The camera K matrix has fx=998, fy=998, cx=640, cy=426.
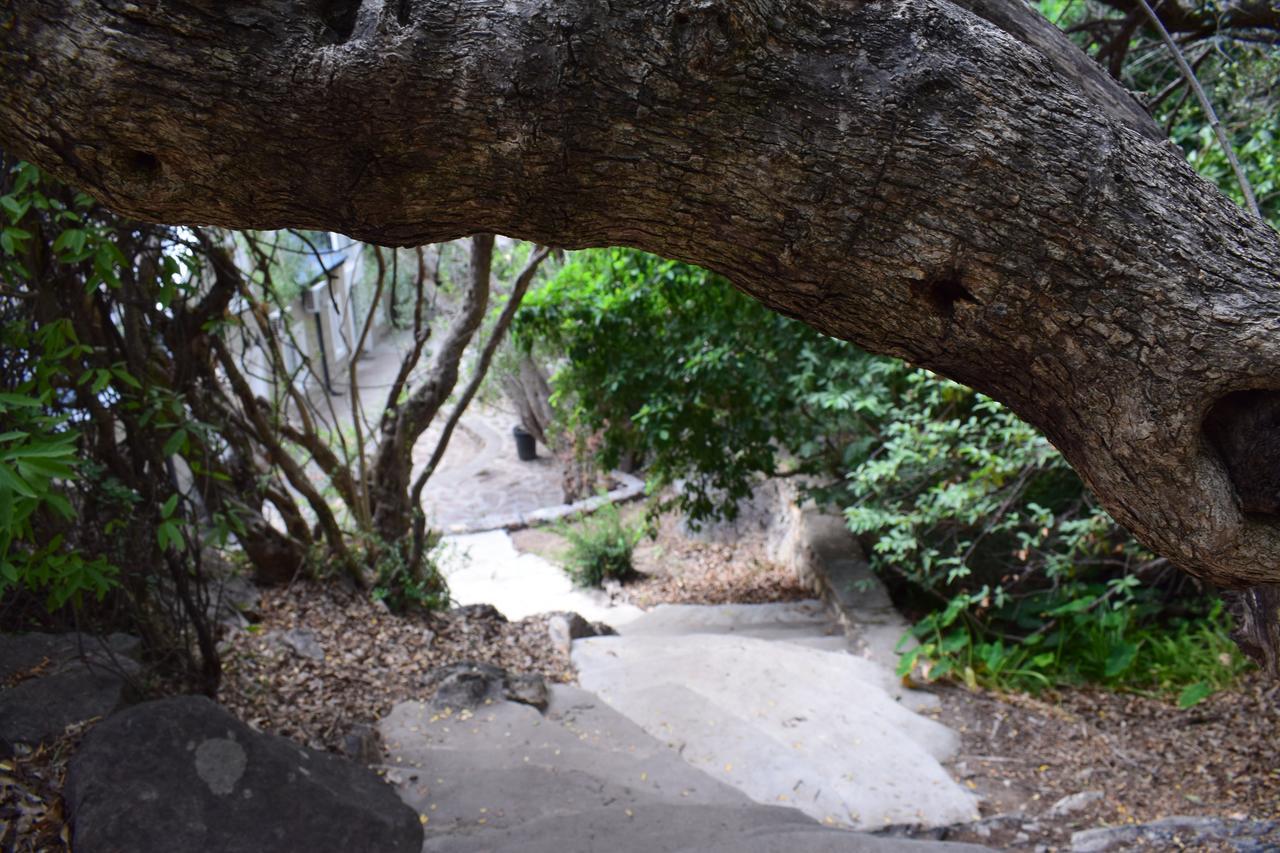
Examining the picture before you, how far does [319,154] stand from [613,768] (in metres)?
3.01

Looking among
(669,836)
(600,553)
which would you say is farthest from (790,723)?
(600,553)

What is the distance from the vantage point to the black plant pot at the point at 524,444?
16.1 metres

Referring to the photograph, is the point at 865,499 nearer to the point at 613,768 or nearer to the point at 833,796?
the point at 833,796

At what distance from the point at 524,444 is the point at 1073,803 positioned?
41.4 ft

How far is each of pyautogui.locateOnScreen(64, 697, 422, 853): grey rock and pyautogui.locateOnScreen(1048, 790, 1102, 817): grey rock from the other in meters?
2.59

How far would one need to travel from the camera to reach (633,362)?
767cm

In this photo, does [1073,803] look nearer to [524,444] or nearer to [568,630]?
[568,630]

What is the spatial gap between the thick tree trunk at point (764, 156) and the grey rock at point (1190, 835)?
5.95 ft

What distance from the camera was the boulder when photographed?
2879mm

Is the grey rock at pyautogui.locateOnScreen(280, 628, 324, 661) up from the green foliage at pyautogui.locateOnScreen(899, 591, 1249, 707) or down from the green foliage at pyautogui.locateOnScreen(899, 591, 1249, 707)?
down

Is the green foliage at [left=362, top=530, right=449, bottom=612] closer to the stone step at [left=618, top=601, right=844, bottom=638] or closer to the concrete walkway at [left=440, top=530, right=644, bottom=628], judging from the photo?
the stone step at [left=618, top=601, right=844, bottom=638]

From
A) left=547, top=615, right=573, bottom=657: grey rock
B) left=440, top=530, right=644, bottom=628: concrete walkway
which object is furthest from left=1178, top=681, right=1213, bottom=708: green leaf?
left=440, top=530, right=644, bottom=628: concrete walkway

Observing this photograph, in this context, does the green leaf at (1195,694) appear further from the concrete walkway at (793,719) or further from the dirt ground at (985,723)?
the concrete walkway at (793,719)

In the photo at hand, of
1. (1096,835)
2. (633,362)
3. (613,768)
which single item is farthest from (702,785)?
(633,362)
